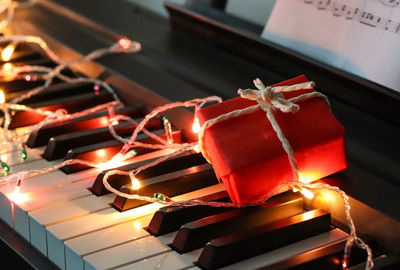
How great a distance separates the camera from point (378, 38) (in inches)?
60.0

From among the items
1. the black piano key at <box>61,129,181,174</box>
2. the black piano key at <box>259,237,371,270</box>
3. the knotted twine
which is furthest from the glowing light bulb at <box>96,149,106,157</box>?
the black piano key at <box>259,237,371,270</box>

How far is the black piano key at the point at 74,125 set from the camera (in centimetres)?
166

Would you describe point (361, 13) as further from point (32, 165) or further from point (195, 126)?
point (32, 165)

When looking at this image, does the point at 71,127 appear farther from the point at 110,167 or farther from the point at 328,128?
the point at 328,128

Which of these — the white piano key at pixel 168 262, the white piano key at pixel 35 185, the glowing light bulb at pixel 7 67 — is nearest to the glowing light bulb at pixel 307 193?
the white piano key at pixel 168 262

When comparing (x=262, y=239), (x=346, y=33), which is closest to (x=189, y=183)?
(x=262, y=239)

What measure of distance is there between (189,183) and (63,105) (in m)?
0.54

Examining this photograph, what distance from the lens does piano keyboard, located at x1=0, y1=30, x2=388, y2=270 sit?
120 centimetres

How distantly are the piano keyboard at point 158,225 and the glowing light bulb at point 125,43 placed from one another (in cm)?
49

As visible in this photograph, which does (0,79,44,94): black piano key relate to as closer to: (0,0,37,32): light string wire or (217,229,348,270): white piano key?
(0,0,37,32): light string wire

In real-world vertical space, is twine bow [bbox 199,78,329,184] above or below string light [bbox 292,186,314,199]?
above

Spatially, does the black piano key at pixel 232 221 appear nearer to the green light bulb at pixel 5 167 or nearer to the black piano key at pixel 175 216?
the black piano key at pixel 175 216

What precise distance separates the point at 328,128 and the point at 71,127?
2.19ft

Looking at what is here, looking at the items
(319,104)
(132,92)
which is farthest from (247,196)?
(132,92)
